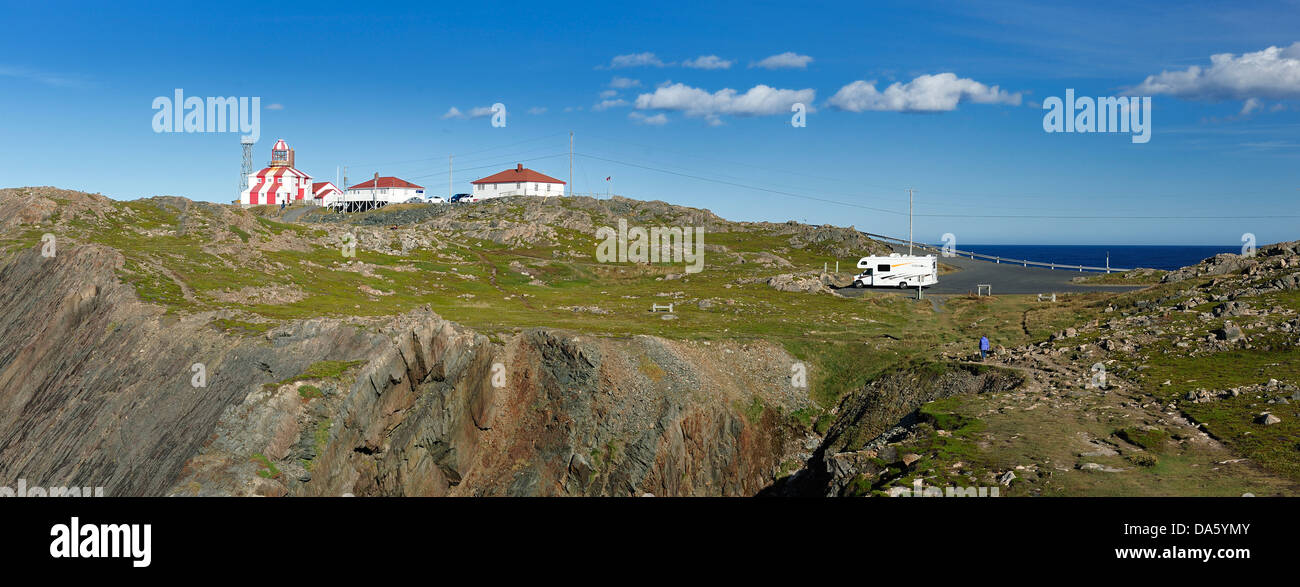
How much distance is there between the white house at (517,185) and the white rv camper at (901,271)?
107m

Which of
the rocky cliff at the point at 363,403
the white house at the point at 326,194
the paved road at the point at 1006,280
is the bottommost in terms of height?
the rocky cliff at the point at 363,403

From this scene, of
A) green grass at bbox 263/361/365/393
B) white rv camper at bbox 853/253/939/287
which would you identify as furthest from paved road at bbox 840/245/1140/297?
green grass at bbox 263/361/365/393

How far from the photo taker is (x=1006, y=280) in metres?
95.7

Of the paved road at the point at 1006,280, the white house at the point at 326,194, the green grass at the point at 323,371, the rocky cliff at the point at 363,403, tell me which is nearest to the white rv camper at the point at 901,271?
the paved road at the point at 1006,280

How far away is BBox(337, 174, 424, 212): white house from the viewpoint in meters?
188

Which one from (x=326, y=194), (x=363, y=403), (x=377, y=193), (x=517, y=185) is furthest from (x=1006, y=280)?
(x=326, y=194)

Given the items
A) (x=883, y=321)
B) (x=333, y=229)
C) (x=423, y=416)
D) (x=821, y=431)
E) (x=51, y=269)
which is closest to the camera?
(x=423, y=416)

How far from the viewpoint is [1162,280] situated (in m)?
83.3

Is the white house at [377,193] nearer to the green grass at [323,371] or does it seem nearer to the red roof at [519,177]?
the red roof at [519,177]

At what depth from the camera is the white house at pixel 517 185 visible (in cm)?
18050

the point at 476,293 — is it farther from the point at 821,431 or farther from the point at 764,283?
the point at 821,431
